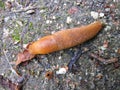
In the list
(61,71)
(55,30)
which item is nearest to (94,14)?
(55,30)

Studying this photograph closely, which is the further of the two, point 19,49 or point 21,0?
point 21,0

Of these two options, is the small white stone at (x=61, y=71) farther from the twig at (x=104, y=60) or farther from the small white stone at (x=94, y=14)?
the small white stone at (x=94, y=14)

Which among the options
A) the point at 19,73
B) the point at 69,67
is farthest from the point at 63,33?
the point at 19,73

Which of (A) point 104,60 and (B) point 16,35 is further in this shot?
(B) point 16,35

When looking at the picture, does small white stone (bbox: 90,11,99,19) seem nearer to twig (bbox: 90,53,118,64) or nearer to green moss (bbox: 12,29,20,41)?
twig (bbox: 90,53,118,64)

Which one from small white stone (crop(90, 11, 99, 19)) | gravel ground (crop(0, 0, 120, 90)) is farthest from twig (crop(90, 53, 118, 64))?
small white stone (crop(90, 11, 99, 19))

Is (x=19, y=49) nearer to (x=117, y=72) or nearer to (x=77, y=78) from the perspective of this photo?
(x=77, y=78)

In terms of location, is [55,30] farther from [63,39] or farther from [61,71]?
[61,71]
